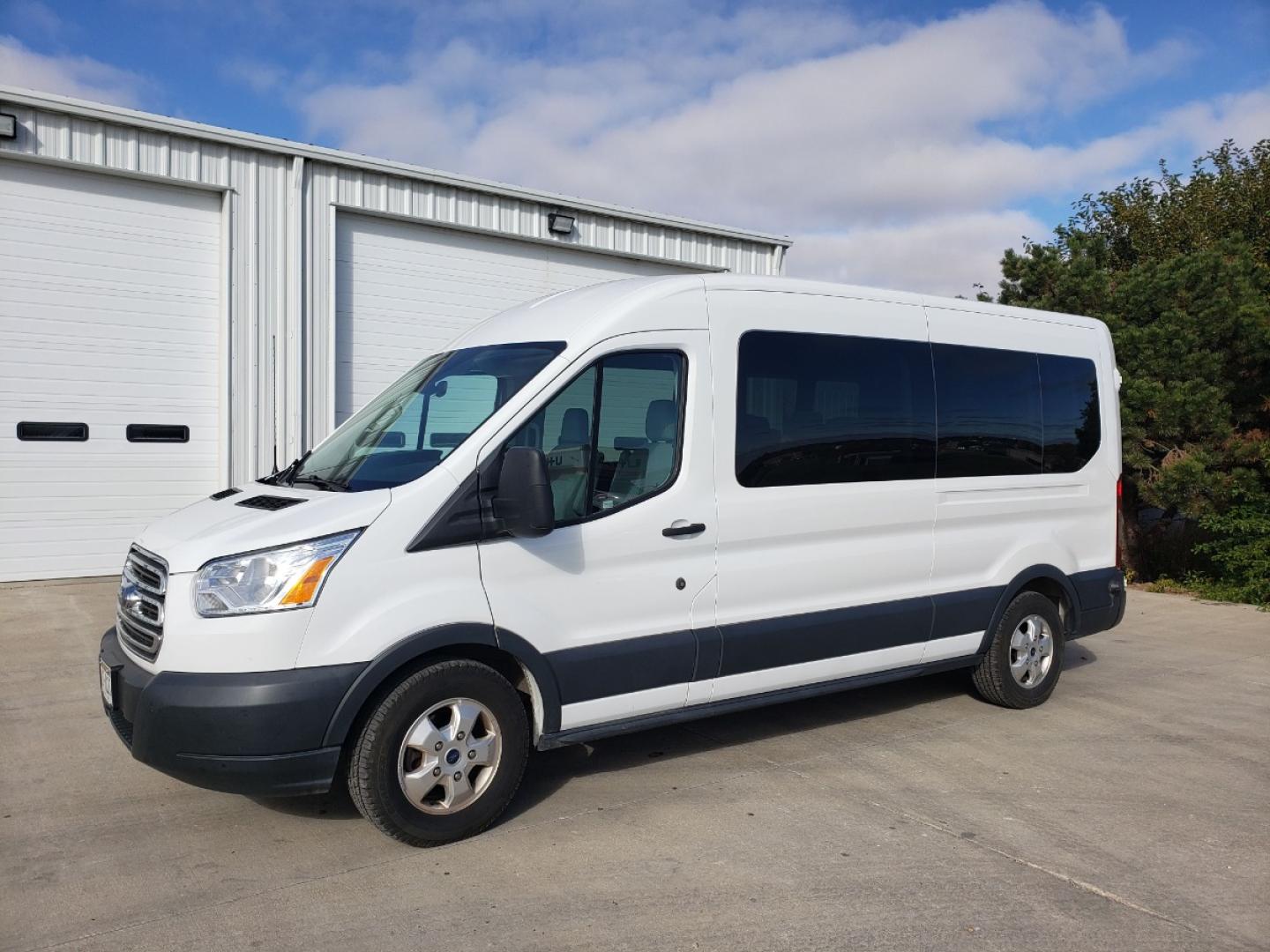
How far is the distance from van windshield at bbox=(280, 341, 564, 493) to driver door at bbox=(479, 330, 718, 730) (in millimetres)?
235

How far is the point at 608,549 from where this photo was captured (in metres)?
4.61

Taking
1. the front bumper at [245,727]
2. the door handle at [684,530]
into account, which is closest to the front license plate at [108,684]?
the front bumper at [245,727]

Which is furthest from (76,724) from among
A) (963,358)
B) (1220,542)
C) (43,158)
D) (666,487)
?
(1220,542)

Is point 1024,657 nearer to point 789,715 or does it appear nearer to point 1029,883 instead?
point 789,715

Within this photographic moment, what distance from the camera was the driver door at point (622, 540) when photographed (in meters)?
4.46

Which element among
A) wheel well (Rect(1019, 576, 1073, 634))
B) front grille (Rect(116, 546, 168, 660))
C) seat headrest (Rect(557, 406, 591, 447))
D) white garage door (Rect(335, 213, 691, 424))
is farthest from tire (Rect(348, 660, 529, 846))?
white garage door (Rect(335, 213, 691, 424))

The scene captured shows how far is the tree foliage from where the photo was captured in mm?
10609

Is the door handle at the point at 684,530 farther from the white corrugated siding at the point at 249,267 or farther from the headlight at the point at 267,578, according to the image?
the white corrugated siding at the point at 249,267

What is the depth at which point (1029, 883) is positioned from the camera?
13.0 feet

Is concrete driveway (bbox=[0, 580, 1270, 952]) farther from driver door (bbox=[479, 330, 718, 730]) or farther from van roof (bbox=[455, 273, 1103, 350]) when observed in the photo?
van roof (bbox=[455, 273, 1103, 350])

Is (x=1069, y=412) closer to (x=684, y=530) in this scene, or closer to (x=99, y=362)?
(x=684, y=530)

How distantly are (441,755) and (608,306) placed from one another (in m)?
2.07

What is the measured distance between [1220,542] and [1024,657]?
5.52m

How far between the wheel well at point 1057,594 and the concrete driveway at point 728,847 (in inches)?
24.3
